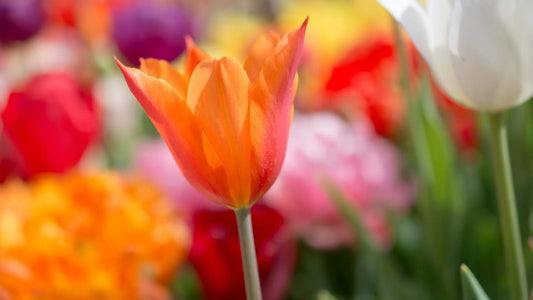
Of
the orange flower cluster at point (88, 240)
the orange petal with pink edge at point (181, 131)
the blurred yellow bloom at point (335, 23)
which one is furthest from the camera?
the blurred yellow bloom at point (335, 23)

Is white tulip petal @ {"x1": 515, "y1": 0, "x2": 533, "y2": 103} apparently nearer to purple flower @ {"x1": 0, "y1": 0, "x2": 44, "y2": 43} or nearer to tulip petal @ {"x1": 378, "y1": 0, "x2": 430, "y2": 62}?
tulip petal @ {"x1": 378, "y1": 0, "x2": 430, "y2": 62}

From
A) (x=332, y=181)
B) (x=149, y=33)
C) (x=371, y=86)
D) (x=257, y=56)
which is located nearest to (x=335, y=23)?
(x=371, y=86)

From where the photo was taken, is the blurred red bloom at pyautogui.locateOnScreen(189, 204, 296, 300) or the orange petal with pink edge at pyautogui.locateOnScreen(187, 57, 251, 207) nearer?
the orange petal with pink edge at pyautogui.locateOnScreen(187, 57, 251, 207)

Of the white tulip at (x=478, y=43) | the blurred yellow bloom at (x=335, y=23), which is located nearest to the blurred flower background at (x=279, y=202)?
the white tulip at (x=478, y=43)

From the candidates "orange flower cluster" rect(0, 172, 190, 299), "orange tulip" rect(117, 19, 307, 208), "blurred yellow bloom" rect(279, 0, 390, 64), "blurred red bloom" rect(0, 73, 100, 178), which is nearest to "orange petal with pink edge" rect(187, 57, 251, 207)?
"orange tulip" rect(117, 19, 307, 208)

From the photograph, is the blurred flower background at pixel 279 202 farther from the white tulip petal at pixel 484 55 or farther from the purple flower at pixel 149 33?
the white tulip petal at pixel 484 55

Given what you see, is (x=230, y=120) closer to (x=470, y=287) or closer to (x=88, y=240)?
(x=470, y=287)

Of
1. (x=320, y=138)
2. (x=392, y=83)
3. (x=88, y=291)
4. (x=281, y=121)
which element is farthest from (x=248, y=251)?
(x=392, y=83)
